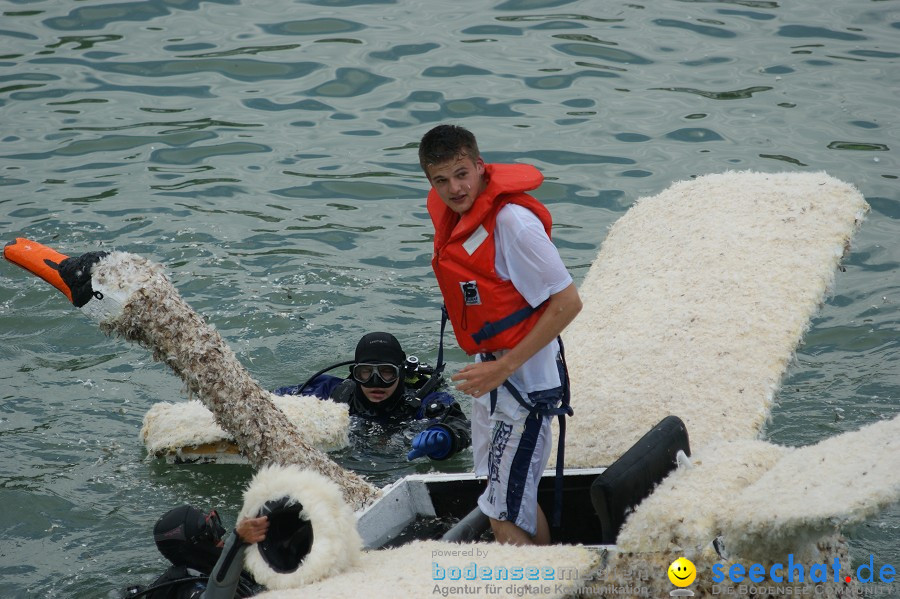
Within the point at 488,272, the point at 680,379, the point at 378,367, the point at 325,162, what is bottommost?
the point at 378,367

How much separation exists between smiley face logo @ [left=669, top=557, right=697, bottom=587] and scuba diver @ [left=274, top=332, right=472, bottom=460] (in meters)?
1.97

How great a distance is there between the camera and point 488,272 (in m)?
3.56

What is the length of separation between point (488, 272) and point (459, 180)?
34cm

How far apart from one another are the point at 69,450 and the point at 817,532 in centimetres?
423

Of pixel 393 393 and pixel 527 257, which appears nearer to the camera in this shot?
pixel 527 257

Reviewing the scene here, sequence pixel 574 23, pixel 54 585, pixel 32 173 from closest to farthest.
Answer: pixel 54 585, pixel 32 173, pixel 574 23

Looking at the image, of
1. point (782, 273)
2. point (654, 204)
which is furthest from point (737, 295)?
point (654, 204)

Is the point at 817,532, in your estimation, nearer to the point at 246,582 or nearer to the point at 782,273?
the point at 246,582

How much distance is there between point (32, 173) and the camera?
861cm

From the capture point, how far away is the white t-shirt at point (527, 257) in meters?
3.46

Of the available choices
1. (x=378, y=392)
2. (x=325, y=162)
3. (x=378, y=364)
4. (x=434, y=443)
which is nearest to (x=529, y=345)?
(x=434, y=443)

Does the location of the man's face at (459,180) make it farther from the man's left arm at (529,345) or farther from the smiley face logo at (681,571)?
the smiley face logo at (681,571)

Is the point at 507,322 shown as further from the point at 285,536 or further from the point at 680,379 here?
the point at 680,379

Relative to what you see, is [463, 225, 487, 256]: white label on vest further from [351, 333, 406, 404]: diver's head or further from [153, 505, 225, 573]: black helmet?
[351, 333, 406, 404]: diver's head
